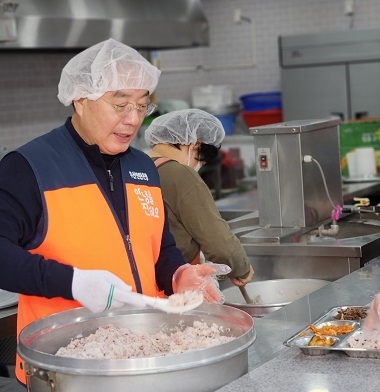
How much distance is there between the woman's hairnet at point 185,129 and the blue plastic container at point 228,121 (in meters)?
4.38

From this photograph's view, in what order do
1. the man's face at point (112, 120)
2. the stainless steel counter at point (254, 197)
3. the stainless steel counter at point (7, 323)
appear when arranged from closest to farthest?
the man's face at point (112, 120), the stainless steel counter at point (7, 323), the stainless steel counter at point (254, 197)

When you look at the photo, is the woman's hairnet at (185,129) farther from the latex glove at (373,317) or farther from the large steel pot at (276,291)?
the latex glove at (373,317)

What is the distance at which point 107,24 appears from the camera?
5848 mm

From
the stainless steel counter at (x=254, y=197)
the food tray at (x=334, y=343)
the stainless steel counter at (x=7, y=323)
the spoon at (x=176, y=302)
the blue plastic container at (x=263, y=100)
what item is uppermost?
the blue plastic container at (x=263, y=100)

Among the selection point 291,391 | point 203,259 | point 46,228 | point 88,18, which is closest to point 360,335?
point 291,391

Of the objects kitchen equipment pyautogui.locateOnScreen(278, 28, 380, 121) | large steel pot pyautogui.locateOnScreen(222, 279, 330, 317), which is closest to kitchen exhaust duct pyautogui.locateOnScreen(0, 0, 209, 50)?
kitchen equipment pyautogui.locateOnScreen(278, 28, 380, 121)

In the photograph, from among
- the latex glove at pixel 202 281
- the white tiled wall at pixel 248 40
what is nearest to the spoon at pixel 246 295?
the latex glove at pixel 202 281

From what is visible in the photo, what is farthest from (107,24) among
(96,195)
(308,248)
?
(96,195)

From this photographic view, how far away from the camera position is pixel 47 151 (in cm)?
258

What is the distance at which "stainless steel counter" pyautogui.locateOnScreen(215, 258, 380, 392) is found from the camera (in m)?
2.06

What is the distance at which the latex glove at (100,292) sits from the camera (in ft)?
7.09

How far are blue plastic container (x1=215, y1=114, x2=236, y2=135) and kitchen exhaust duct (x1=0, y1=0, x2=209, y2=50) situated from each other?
154 cm

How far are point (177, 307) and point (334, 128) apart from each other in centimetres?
277

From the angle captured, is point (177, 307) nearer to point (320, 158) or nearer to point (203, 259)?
point (203, 259)
